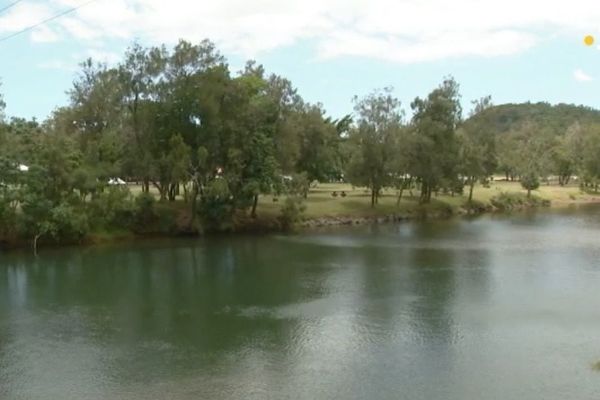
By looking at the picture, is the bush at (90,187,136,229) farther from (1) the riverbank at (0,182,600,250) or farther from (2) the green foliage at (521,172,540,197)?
(2) the green foliage at (521,172,540,197)

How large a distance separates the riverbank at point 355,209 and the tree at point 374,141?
9.58 feet

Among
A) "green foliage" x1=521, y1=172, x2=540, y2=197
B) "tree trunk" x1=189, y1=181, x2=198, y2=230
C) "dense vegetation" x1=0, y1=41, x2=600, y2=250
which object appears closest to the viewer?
"dense vegetation" x1=0, y1=41, x2=600, y2=250

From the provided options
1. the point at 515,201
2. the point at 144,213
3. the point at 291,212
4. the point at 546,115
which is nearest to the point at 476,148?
the point at 515,201

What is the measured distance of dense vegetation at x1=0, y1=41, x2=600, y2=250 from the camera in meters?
45.2

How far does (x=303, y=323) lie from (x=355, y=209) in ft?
128

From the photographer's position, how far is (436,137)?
66312mm

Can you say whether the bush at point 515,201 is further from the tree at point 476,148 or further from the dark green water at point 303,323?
the dark green water at point 303,323

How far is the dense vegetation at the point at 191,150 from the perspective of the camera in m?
45.2

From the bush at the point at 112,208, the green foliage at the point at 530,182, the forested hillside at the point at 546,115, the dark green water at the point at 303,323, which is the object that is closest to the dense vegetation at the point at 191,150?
the bush at the point at 112,208

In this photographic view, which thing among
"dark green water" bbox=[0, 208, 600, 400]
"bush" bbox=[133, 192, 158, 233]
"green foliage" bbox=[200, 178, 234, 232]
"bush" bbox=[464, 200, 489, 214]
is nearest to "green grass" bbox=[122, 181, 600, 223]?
"bush" bbox=[464, 200, 489, 214]

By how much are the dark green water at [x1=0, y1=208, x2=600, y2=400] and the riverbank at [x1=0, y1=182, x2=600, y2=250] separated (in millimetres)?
4904

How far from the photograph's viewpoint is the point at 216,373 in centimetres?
1903

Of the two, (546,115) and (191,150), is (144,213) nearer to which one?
(191,150)

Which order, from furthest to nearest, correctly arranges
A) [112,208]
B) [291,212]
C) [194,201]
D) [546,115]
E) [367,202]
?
[546,115] < [367,202] < [291,212] < [194,201] < [112,208]
